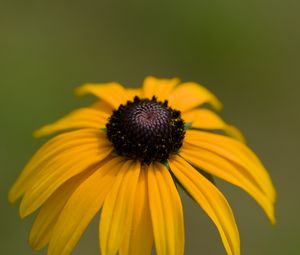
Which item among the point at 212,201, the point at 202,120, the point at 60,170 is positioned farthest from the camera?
the point at 202,120

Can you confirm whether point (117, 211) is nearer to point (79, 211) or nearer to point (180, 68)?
point (79, 211)

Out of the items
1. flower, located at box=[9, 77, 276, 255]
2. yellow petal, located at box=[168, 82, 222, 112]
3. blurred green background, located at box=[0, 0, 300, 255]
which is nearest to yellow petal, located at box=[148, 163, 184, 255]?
flower, located at box=[9, 77, 276, 255]

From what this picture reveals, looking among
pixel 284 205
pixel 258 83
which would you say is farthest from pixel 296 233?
pixel 258 83

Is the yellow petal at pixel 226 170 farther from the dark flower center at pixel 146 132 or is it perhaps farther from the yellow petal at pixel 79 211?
the yellow petal at pixel 79 211

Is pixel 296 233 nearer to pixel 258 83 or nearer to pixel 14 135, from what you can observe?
pixel 258 83

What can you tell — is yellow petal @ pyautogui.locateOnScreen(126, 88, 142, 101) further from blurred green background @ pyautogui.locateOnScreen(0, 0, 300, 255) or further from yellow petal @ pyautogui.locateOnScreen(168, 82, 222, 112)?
blurred green background @ pyautogui.locateOnScreen(0, 0, 300, 255)

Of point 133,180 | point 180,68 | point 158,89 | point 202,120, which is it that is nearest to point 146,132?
point 133,180

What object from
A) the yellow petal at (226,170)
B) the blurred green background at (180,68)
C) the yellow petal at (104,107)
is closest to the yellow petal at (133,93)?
the yellow petal at (104,107)
